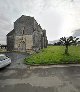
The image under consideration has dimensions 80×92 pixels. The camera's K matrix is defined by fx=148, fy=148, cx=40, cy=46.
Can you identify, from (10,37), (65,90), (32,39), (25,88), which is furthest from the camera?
(10,37)

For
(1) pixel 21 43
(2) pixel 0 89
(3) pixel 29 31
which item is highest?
(3) pixel 29 31

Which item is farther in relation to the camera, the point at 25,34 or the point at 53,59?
the point at 25,34

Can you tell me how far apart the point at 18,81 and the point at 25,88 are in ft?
6.81

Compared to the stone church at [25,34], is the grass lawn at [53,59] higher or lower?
lower

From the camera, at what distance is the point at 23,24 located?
159ft

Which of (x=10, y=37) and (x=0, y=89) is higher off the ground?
(x=10, y=37)

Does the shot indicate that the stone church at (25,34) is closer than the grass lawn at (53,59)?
No

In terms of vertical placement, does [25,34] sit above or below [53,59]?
above

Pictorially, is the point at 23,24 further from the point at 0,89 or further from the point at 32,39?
the point at 0,89

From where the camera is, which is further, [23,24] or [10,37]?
[10,37]

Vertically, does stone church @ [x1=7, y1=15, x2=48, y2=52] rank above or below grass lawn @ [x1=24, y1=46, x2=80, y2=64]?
above

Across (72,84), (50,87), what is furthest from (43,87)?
(72,84)

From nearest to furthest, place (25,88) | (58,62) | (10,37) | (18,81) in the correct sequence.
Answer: (25,88)
(18,81)
(58,62)
(10,37)

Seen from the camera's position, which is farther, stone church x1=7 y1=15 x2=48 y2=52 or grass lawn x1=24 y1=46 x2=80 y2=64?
stone church x1=7 y1=15 x2=48 y2=52
